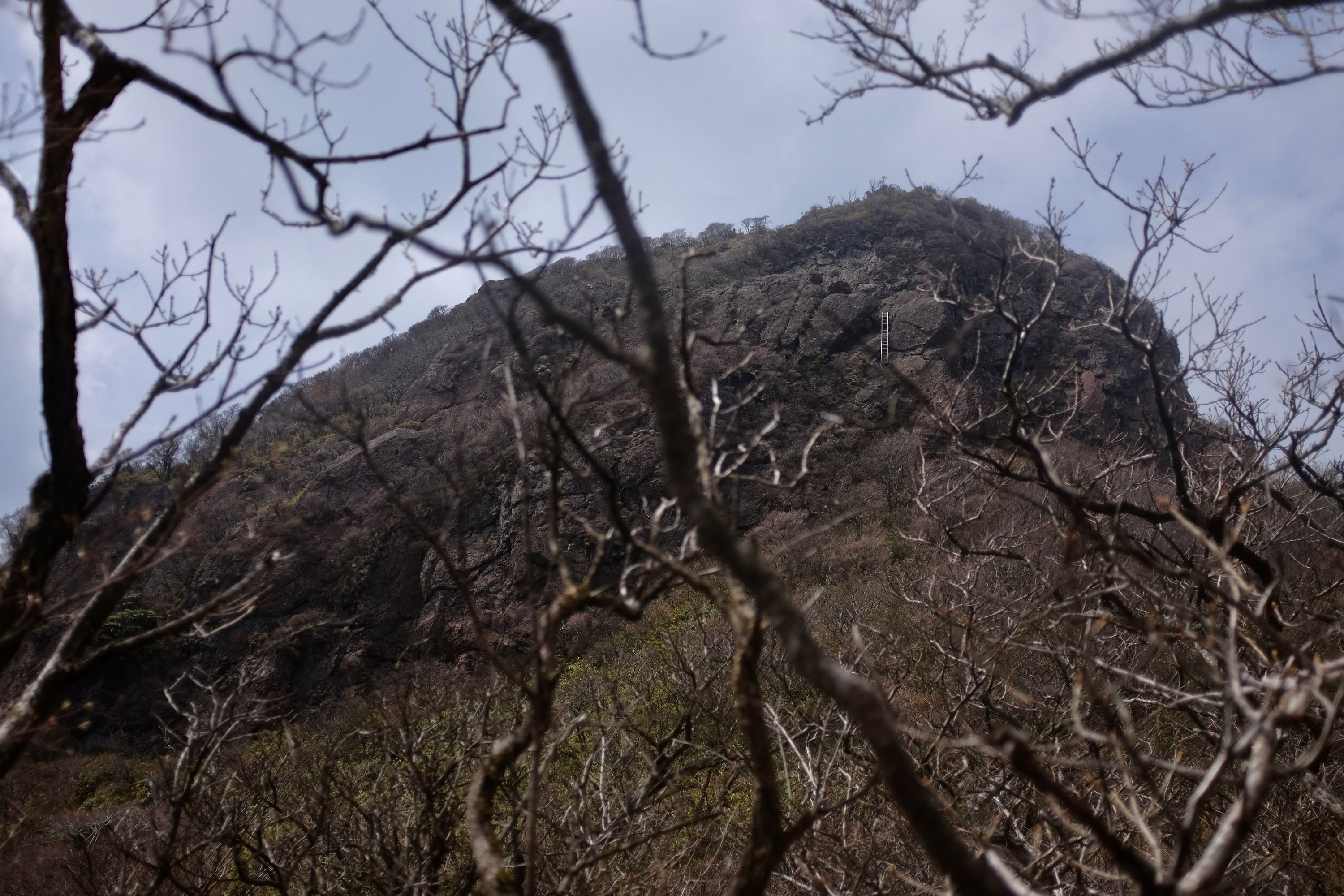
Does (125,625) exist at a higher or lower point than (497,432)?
lower

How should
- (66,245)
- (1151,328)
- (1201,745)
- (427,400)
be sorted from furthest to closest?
1. (427,400)
2. (1201,745)
3. (1151,328)
4. (66,245)

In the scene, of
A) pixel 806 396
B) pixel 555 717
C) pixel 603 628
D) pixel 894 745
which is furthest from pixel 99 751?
pixel 894 745

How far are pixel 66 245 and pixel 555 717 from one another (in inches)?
226

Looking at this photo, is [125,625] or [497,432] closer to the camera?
[125,625]

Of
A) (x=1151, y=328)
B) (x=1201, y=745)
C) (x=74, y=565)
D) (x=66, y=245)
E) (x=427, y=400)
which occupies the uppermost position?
(x=427, y=400)

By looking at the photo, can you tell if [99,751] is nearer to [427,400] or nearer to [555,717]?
[427,400]

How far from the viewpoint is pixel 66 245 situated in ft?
6.27

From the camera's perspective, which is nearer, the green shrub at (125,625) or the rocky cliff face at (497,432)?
the green shrub at (125,625)

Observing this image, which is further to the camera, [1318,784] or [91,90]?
[1318,784]

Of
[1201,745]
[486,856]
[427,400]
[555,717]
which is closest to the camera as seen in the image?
[486,856]

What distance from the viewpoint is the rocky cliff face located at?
1491 cm

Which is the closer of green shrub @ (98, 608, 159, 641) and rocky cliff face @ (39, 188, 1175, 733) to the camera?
green shrub @ (98, 608, 159, 641)

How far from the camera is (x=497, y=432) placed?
1652 cm

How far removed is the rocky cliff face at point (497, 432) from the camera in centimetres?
1491
